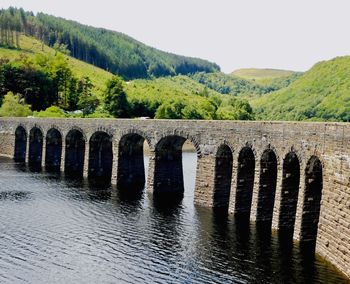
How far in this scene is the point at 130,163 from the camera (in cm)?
5800

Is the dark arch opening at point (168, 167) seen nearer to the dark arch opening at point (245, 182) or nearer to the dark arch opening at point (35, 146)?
the dark arch opening at point (245, 182)

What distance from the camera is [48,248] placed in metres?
32.9

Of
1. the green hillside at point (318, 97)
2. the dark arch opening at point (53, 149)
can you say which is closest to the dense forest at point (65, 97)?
the green hillside at point (318, 97)

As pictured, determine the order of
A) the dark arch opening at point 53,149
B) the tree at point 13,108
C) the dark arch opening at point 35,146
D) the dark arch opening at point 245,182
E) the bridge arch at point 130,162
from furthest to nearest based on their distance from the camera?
the tree at point 13,108 → the dark arch opening at point 35,146 → the dark arch opening at point 53,149 → the bridge arch at point 130,162 → the dark arch opening at point 245,182

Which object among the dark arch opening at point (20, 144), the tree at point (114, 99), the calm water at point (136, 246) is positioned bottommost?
the calm water at point (136, 246)

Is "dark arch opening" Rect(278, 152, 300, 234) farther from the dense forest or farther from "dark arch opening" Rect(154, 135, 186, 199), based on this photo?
the dense forest

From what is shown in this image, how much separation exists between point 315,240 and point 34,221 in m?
21.6

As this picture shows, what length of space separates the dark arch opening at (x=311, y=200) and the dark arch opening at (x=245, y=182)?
7947mm

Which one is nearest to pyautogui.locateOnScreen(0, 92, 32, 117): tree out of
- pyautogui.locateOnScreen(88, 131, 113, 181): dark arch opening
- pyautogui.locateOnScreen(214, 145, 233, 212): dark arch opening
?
pyautogui.locateOnScreen(88, 131, 113, 181): dark arch opening

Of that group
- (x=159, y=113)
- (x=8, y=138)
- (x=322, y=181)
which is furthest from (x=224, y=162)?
(x=159, y=113)

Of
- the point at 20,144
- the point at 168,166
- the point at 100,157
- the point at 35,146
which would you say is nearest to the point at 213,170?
the point at 168,166

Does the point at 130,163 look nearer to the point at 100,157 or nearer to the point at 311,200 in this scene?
the point at 100,157

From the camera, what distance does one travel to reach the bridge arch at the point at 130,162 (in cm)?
5675

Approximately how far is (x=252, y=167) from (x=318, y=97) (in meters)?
114
